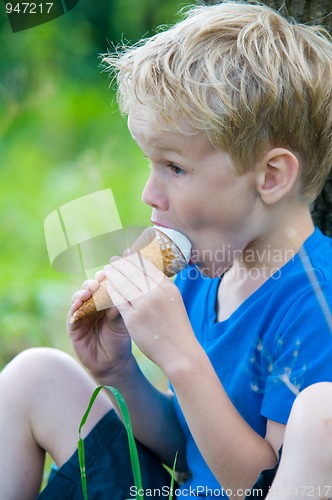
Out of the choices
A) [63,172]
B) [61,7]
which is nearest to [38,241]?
[63,172]

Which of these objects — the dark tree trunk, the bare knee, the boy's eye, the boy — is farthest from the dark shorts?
the dark tree trunk

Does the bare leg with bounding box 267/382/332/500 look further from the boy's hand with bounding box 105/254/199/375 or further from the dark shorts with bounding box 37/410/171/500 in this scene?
the dark shorts with bounding box 37/410/171/500

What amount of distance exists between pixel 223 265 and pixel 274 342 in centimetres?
15

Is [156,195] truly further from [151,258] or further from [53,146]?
[53,146]

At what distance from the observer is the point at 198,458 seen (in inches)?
46.5

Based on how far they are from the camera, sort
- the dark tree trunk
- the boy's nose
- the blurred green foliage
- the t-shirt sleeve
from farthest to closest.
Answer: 1. the blurred green foliage
2. the dark tree trunk
3. the boy's nose
4. the t-shirt sleeve

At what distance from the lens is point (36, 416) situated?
120cm

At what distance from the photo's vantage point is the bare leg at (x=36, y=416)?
3.87 feet

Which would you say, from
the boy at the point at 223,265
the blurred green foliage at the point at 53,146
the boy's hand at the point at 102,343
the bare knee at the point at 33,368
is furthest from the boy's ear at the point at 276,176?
the blurred green foliage at the point at 53,146

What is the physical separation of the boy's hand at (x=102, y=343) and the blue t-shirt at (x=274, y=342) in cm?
14

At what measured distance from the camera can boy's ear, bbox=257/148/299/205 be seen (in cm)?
108

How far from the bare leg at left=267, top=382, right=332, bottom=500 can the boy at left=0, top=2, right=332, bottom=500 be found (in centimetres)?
11

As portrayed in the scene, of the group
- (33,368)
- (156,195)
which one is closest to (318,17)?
(156,195)

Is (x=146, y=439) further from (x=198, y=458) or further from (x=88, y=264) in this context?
(x=88, y=264)
